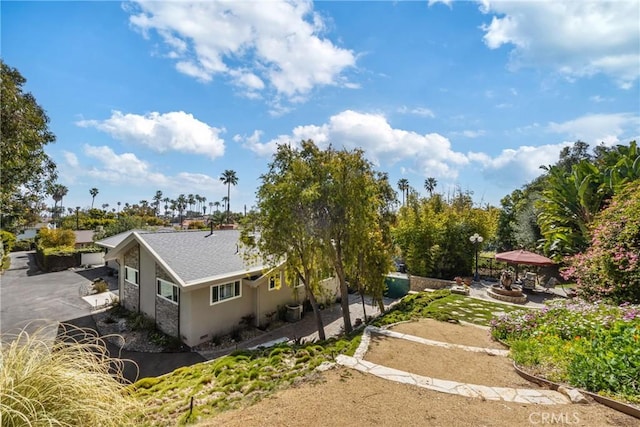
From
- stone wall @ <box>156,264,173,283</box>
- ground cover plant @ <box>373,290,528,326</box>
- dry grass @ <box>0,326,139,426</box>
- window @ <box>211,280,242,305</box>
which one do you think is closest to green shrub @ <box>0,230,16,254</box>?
dry grass @ <box>0,326,139,426</box>

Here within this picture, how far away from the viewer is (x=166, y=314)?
1240cm

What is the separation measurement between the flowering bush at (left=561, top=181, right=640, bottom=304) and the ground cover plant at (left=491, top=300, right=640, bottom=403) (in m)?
2.16

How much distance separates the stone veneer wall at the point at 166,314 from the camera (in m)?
11.9

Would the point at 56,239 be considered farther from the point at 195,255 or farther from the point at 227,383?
the point at 227,383

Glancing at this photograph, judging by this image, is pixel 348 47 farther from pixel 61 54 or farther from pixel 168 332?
pixel 168 332

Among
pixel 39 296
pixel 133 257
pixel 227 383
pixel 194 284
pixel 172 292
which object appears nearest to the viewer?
pixel 227 383

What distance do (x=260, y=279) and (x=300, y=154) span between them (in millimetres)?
6173

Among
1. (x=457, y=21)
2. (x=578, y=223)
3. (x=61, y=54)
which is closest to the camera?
(x=61, y=54)

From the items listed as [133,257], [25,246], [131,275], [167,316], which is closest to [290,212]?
[167,316]

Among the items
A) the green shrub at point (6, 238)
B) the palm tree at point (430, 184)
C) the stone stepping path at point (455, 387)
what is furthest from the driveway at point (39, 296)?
the palm tree at point (430, 184)

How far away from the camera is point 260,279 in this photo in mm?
12773

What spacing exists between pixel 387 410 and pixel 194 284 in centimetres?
842

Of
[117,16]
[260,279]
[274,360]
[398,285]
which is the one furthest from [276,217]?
[398,285]

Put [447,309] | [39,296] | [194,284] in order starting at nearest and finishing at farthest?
[194,284] < [447,309] < [39,296]
